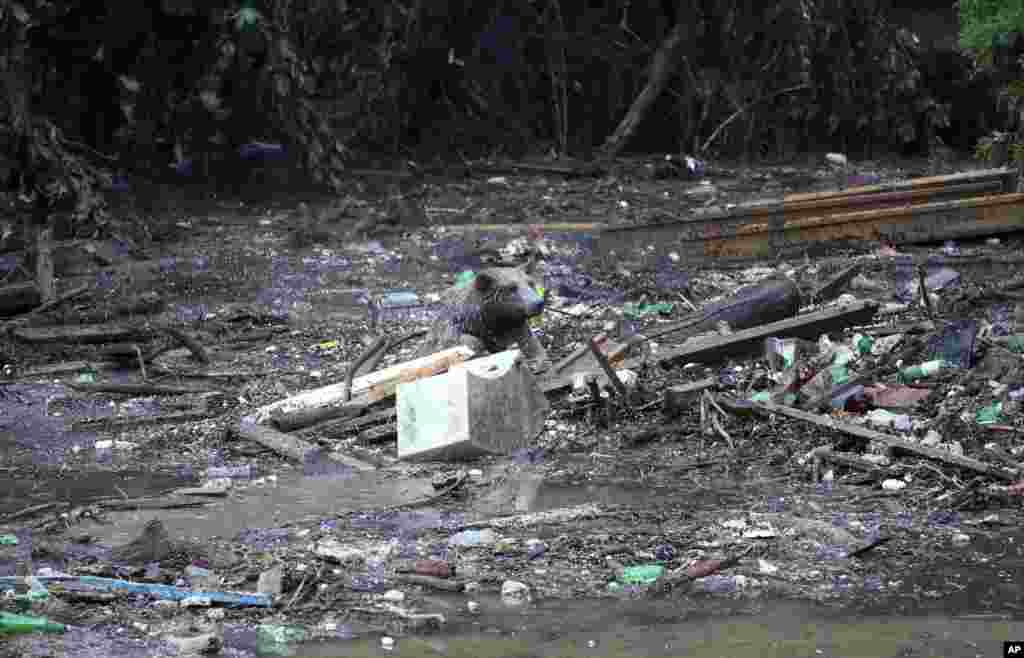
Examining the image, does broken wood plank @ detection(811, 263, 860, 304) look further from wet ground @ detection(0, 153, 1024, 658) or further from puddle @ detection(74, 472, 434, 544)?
puddle @ detection(74, 472, 434, 544)

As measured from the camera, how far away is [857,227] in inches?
450

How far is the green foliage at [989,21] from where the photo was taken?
32.5 ft

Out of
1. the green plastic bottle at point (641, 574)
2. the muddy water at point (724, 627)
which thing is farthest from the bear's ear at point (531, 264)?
Answer: the muddy water at point (724, 627)

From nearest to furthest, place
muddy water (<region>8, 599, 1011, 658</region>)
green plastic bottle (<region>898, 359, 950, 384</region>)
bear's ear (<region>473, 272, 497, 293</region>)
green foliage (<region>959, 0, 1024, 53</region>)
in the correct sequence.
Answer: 1. muddy water (<region>8, 599, 1011, 658</region>)
2. green plastic bottle (<region>898, 359, 950, 384</region>)
3. bear's ear (<region>473, 272, 497, 293</region>)
4. green foliage (<region>959, 0, 1024, 53</region>)

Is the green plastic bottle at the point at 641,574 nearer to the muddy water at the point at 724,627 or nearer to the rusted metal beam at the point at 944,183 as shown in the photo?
the muddy water at the point at 724,627

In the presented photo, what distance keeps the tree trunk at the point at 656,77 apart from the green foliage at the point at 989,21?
698 cm

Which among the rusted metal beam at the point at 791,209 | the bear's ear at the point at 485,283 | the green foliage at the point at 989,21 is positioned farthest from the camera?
the rusted metal beam at the point at 791,209

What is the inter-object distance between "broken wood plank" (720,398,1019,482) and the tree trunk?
1092cm

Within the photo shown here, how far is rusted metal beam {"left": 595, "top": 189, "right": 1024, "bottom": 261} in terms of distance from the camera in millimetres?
11273

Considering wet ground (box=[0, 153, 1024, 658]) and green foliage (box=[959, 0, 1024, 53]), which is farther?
green foliage (box=[959, 0, 1024, 53])

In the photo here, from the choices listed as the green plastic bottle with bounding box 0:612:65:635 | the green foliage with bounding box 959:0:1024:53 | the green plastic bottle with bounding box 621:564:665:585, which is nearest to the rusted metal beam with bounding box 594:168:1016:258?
the green foliage with bounding box 959:0:1024:53

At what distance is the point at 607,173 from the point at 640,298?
639cm

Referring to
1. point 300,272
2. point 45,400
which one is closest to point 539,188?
point 300,272

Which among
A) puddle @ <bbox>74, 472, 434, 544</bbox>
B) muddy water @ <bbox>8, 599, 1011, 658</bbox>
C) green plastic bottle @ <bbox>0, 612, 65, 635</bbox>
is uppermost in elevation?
green plastic bottle @ <bbox>0, 612, 65, 635</bbox>
